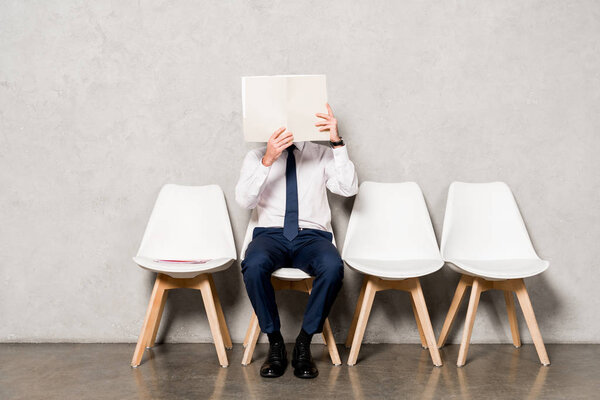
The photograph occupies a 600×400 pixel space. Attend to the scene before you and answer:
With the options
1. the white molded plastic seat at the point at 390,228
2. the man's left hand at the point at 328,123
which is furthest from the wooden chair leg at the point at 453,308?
the man's left hand at the point at 328,123

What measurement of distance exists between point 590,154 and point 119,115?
2.69 m

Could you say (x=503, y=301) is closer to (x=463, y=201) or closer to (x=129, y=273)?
(x=463, y=201)

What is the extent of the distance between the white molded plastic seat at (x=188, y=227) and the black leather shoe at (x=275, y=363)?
1.77 feet

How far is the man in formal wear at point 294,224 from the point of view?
7.48 ft

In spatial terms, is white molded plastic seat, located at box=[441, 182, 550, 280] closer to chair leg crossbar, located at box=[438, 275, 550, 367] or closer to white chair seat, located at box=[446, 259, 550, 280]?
white chair seat, located at box=[446, 259, 550, 280]

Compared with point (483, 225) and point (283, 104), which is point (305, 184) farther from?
point (483, 225)

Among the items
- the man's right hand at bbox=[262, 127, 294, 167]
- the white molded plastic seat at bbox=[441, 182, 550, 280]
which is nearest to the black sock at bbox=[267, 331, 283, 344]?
the man's right hand at bbox=[262, 127, 294, 167]

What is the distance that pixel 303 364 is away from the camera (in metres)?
2.27

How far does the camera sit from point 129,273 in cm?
294

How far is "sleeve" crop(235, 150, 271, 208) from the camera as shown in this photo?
8.07ft

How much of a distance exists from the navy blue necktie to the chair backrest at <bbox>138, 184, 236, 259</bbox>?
34 centimetres

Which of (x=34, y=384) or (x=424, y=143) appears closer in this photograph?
(x=34, y=384)

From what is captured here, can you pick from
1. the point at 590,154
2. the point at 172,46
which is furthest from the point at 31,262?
the point at 590,154

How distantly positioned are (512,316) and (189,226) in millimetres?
1815
